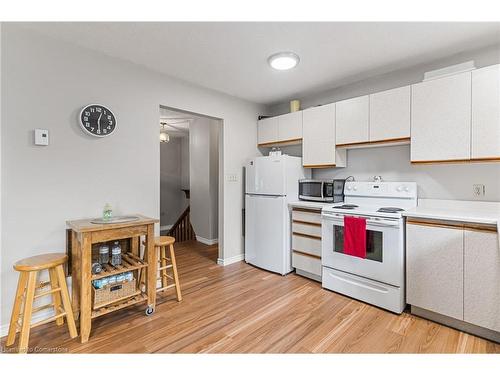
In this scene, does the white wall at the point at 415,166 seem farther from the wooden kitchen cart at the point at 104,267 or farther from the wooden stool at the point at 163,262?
the wooden kitchen cart at the point at 104,267

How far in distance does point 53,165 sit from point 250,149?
2378 millimetres

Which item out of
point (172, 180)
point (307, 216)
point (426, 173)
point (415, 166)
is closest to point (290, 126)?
point (307, 216)

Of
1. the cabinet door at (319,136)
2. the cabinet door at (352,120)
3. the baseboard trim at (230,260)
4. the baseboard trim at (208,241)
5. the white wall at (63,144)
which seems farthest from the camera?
the baseboard trim at (208,241)

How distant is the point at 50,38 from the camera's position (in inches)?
79.1

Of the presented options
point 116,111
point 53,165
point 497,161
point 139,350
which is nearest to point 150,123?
point 116,111

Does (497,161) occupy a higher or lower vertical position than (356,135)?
lower

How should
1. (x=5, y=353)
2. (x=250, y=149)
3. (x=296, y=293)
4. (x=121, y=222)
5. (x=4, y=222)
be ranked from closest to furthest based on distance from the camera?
(x=5, y=353) < (x=4, y=222) < (x=121, y=222) < (x=296, y=293) < (x=250, y=149)

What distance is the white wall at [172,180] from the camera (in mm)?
6188

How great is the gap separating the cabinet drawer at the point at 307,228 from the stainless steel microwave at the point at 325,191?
351 millimetres

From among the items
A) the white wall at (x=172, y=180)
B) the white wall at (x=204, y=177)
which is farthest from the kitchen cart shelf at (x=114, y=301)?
the white wall at (x=172, y=180)

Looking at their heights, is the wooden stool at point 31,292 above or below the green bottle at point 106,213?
below

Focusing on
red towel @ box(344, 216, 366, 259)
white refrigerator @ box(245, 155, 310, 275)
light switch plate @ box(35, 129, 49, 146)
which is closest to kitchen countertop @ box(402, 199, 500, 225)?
red towel @ box(344, 216, 366, 259)
